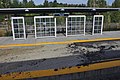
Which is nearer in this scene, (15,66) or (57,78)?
(57,78)

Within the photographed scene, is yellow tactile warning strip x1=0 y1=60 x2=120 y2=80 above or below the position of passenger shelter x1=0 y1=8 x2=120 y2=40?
below

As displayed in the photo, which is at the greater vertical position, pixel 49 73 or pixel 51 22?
pixel 51 22

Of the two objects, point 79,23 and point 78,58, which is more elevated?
point 79,23

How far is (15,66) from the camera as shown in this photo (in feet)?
30.9

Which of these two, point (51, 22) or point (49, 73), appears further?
point (51, 22)

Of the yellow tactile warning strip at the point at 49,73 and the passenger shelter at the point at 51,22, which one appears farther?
the passenger shelter at the point at 51,22

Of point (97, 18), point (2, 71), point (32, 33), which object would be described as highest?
point (97, 18)

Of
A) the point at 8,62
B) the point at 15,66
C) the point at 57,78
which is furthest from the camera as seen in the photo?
the point at 8,62

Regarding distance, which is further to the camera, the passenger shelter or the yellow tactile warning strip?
the passenger shelter

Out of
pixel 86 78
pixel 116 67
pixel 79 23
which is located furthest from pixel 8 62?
pixel 79 23

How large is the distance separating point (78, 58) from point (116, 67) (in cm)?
318

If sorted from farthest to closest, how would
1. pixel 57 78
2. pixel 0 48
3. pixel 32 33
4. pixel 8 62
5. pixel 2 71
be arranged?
1. pixel 32 33
2. pixel 0 48
3. pixel 8 62
4. pixel 2 71
5. pixel 57 78

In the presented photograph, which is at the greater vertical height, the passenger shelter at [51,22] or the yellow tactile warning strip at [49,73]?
the passenger shelter at [51,22]

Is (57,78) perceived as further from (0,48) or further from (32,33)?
(32,33)
